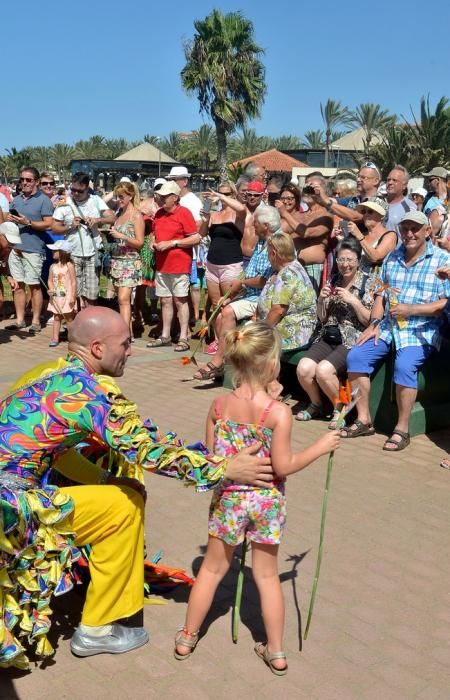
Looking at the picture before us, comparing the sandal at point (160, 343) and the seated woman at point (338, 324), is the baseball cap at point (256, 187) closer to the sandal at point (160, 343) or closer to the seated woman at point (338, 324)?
the seated woman at point (338, 324)

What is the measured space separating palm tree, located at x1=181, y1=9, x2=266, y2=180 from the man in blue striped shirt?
37781 mm

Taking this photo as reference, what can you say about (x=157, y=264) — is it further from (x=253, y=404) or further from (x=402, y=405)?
(x=253, y=404)

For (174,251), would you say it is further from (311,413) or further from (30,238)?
(311,413)

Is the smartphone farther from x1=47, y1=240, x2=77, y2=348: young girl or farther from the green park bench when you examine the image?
the green park bench

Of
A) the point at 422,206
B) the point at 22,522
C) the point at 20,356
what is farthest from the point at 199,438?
the point at 422,206

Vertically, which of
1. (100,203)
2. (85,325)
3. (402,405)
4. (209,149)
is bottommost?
(402,405)

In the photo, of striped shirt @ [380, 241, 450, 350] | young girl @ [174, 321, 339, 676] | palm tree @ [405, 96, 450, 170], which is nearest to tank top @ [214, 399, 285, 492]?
young girl @ [174, 321, 339, 676]

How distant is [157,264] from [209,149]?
5750cm

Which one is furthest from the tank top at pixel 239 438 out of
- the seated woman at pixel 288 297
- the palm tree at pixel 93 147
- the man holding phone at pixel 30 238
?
the palm tree at pixel 93 147

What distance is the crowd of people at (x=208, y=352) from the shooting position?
2787mm

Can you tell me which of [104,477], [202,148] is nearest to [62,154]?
[202,148]

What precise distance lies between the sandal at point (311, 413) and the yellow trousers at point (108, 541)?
3.30 m

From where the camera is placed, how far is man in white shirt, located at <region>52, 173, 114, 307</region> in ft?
30.2

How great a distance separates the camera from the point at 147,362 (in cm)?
825
